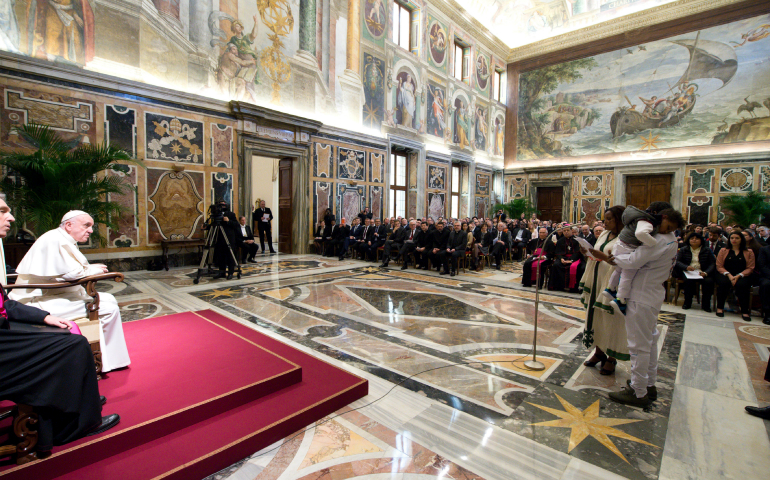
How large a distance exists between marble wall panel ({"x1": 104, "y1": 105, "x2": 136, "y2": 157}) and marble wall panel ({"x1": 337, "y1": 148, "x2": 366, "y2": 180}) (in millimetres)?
5771

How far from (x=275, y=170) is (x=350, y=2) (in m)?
6.84

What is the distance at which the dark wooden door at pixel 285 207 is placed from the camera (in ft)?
37.1

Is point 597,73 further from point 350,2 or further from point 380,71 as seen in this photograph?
point 350,2

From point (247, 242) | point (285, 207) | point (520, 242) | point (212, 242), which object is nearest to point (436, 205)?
point (520, 242)

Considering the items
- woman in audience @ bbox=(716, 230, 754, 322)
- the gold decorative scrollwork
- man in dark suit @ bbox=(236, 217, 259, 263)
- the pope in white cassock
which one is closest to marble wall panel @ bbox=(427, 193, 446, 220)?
the gold decorative scrollwork

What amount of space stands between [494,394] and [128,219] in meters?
8.07

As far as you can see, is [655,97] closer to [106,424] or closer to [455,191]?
[455,191]

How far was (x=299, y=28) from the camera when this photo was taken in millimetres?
10664

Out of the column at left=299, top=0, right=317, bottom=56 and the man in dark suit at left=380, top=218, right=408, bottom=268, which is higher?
the column at left=299, top=0, right=317, bottom=56

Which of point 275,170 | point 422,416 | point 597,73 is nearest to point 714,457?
point 422,416

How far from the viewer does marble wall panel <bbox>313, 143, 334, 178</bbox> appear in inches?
446

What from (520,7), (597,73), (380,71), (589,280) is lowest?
(589,280)

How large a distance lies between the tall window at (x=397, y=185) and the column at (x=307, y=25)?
201 inches

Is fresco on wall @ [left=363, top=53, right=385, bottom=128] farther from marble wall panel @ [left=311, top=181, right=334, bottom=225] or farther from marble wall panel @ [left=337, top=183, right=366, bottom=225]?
marble wall panel @ [left=311, top=181, right=334, bottom=225]
